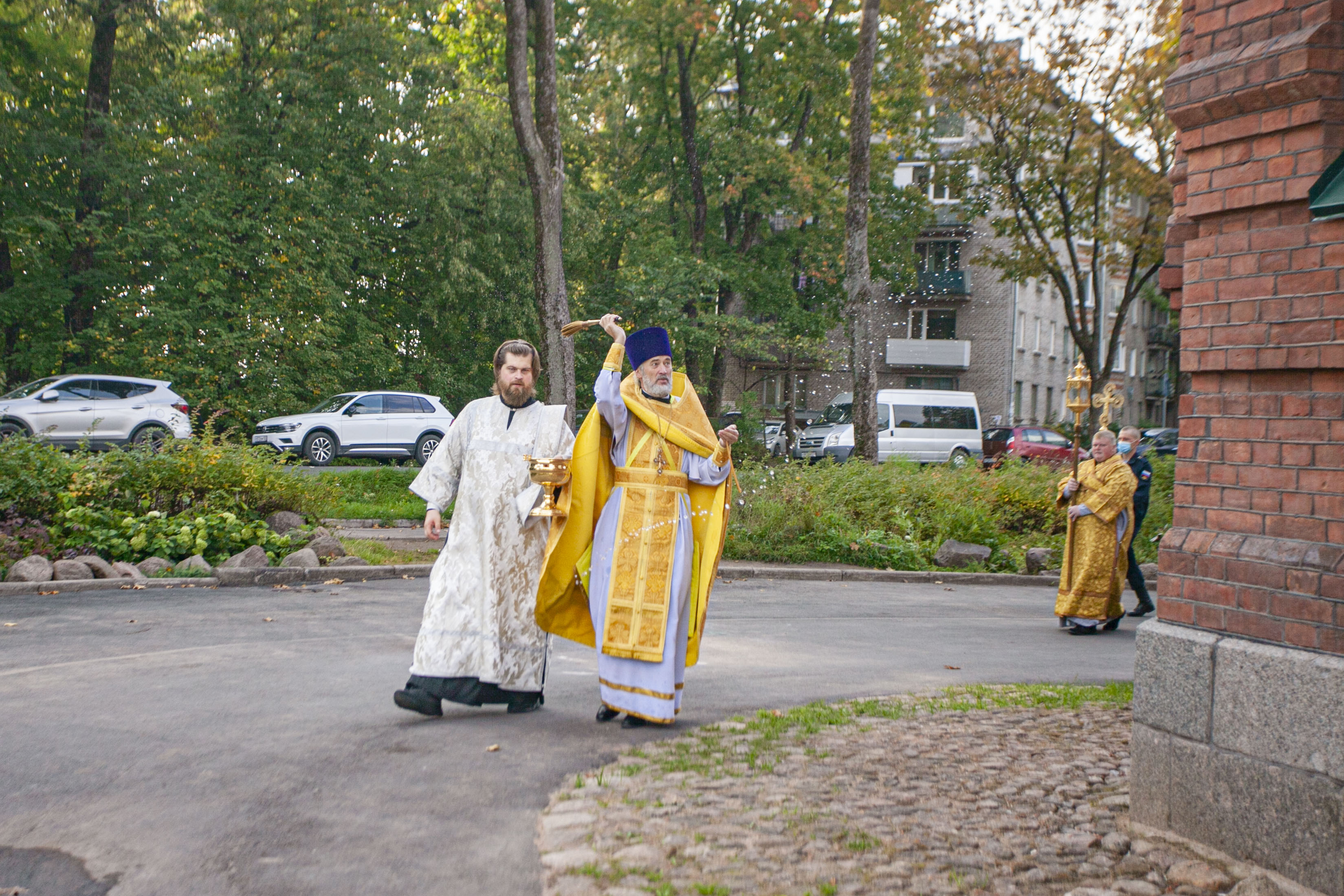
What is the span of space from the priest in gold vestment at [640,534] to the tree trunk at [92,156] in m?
24.0

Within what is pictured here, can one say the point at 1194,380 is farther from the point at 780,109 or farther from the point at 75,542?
the point at 780,109

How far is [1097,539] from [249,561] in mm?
7926

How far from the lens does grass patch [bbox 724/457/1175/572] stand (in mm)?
15102

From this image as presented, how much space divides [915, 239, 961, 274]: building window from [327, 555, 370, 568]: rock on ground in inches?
1757

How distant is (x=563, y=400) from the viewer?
17.6 metres

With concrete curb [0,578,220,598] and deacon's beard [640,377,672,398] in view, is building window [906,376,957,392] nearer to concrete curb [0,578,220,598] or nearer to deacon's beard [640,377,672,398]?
concrete curb [0,578,220,598]

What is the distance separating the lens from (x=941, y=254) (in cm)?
5406

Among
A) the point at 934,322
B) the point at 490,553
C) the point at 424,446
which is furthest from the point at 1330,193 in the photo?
the point at 934,322

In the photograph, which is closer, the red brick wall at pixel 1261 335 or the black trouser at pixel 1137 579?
the red brick wall at pixel 1261 335

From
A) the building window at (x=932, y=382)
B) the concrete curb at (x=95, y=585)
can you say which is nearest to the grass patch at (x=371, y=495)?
the concrete curb at (x=95, y=585)

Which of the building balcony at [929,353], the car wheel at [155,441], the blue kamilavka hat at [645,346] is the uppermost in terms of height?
the building balcony at [929,353]

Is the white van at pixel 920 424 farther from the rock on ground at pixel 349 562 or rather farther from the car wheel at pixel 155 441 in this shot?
the rock on ground at pixel 349 562

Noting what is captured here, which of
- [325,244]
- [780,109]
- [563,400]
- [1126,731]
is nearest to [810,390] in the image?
[780,109]

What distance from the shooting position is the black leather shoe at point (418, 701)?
605 centimetres
